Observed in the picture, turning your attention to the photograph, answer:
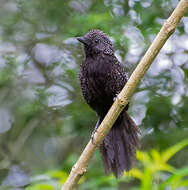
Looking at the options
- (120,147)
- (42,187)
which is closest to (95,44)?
(120,147)

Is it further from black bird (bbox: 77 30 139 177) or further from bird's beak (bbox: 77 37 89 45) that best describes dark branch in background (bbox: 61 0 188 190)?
bird's beak (bbox: 77 37 89 45)

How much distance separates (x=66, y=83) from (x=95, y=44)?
144 centimetres

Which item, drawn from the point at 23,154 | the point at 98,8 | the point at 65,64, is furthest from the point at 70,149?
the point at 98,8

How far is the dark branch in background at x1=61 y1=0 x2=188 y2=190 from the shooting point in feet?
9.25

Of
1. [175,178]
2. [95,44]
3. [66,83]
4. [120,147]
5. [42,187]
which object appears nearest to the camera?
[175,178]

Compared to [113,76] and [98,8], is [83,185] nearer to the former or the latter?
[113,76]

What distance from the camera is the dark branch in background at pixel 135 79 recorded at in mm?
2820

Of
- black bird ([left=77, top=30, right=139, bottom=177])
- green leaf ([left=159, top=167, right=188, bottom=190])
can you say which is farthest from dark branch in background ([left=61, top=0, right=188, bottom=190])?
black bird ([left=77, top=30, right=139, bottom=177])

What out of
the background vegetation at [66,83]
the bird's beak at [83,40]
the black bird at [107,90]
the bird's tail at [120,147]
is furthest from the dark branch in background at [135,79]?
the background vegetation at [66,83]

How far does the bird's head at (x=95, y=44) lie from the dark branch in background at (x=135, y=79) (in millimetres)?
1102

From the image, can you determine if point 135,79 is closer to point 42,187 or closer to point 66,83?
point 42,187

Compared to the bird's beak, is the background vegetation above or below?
below

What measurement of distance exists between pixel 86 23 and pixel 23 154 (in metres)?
2.11

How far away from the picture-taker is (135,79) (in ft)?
9.52
